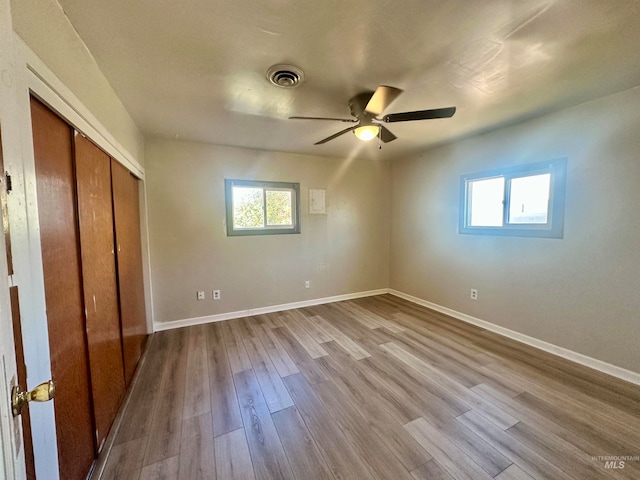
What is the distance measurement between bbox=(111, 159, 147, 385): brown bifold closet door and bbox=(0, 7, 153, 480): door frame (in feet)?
3.75

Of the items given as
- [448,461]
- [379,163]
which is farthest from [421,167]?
[448,461]

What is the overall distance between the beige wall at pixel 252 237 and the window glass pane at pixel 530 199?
79.2 inches

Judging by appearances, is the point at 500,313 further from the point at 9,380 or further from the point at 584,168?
the point at 9,380

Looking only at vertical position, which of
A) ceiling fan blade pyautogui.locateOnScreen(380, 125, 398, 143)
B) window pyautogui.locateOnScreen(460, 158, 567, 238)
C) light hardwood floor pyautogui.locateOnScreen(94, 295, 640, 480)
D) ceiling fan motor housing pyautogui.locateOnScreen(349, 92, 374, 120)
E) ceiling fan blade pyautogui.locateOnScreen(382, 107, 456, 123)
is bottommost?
light hardwood floor pyautogui.locateOnScreen(94, 295, 640, 480)

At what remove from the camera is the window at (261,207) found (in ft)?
11.4

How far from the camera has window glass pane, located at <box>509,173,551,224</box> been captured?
8.49 feet

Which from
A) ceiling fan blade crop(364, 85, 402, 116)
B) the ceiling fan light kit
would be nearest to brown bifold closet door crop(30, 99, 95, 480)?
ceiling fan blade crop(364, 85, 402, 116)

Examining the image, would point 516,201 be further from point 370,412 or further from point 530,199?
point 370,412

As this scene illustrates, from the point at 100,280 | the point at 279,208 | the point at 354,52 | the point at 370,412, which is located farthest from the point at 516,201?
the point at 100,280

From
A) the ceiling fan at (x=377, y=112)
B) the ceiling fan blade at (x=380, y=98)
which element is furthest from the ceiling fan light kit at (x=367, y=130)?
the ceiling fan blade at (x=380, y=98)

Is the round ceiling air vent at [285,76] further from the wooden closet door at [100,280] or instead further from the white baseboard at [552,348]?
the white baseboard at [552,348]

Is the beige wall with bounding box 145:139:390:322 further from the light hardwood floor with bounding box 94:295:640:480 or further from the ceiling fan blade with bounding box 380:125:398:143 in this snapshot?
the ceiling fan blade with bounding box 380:125:398:143

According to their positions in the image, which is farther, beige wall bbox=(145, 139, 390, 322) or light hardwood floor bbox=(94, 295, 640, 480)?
beige wall bbox=(145, 139, 390, 322)

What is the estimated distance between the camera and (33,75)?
Result: 908 mm
